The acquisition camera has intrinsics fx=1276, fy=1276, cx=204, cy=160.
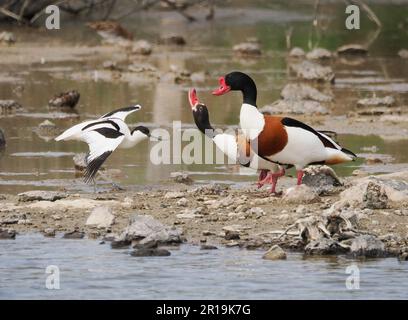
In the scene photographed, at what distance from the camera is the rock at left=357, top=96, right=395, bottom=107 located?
55.3ft

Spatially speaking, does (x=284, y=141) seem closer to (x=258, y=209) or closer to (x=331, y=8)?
(x=258, y=209)

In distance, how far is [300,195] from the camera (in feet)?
34.5

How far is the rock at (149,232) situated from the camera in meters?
9.51

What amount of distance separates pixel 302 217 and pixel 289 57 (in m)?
13.3

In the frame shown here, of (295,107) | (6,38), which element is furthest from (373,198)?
(6,38)

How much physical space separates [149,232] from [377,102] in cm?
799

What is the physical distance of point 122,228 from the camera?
393 inches

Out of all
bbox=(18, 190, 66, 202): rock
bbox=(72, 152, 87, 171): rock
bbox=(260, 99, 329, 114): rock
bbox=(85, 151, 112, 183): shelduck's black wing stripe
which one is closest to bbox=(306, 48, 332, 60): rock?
bbox=(260, 99, 329, 114): rock

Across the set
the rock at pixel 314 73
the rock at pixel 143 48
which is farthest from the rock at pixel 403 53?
the rock at pixel 143 48

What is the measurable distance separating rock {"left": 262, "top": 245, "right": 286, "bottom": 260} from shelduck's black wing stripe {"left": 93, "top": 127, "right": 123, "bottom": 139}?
2679 mm

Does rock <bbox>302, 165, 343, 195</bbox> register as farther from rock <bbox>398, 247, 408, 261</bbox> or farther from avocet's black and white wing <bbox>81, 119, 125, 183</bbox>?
rock <bbox>398, 247, 408, 261</bbox>

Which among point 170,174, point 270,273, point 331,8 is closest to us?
point 270,273

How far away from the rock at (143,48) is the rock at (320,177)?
12.2 meters
